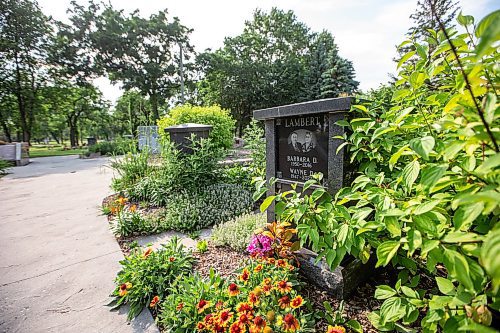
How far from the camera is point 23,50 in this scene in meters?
19.3

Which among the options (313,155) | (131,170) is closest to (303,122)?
(313,155)

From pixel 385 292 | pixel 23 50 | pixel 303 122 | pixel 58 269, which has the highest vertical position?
pixel 23 50

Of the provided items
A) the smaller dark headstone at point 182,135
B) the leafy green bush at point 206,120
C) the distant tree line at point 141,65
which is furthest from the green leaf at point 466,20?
the distant tree line at point 141,65

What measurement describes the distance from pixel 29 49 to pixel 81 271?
85.9ft

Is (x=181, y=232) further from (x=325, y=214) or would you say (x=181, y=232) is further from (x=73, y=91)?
(x=73, y=91)

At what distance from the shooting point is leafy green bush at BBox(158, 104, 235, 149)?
28.0 feet

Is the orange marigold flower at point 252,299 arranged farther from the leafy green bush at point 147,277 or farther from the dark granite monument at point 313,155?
the leafy green bush at point 147,277

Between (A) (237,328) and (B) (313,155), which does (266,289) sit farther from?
(B) (313,155)

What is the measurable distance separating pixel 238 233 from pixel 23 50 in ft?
88.2

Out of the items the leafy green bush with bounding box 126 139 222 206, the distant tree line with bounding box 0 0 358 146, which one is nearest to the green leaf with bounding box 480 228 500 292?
the leafy green bush with bounding box 126 139 222 206

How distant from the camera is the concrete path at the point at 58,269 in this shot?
1879 mm

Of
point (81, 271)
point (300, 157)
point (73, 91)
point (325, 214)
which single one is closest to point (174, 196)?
point (81, 271)

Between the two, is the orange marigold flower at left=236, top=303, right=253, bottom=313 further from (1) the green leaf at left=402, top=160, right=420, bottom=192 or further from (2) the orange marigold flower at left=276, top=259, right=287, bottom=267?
(1) the green leaf at left=402, top=160, right=420, bottom=192

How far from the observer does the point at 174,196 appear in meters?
4.36
